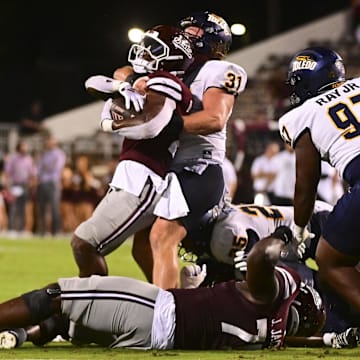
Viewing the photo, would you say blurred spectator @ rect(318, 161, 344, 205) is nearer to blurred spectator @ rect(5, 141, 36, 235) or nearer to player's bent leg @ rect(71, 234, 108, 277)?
blurred spectator @ rect(5, 141, 36, 235)

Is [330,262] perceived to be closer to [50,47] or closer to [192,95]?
[192,95]

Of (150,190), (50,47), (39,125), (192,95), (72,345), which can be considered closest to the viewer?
(72,345)

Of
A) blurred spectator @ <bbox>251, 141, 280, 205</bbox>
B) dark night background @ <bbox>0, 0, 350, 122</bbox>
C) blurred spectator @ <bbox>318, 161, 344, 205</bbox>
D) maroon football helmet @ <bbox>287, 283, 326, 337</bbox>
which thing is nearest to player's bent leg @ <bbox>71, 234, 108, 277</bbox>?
maroon football helmet @ <bbox>287, 283, 326, 337</bbox>

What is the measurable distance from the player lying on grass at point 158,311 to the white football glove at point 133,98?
4.21 feet

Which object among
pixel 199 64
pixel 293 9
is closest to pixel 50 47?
pixel 293 9

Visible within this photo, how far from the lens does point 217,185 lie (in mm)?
7262

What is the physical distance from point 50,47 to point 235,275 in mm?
25021

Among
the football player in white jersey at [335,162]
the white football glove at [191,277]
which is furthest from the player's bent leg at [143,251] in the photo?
the football player in white jersey at [335,162]

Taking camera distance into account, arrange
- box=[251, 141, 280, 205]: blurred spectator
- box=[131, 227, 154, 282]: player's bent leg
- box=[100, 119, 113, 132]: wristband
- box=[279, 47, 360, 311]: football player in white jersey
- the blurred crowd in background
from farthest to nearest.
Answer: the blurred crowd in background
box=[251, 141, 280, 205]: blurred spectator
box=[131, 227, 154, 282]: player's bent leg
box=[100, 119, 113, 132]: wristband
box=[279, 47, 360, 311]: football player in white jersey

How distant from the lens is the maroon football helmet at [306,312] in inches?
232

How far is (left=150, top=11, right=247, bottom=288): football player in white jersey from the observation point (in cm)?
689

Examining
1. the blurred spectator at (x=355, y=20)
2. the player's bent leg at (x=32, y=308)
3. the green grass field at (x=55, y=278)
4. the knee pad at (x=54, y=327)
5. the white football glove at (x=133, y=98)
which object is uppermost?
the blurred spectator at (x=355, y=20)

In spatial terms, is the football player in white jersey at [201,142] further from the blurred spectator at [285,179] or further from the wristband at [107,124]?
the blurred spectator at [285,179]

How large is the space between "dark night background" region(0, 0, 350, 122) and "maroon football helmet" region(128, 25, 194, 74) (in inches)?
900
